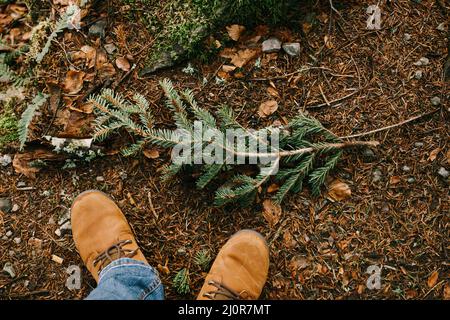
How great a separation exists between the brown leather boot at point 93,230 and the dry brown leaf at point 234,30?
1498 millimetres

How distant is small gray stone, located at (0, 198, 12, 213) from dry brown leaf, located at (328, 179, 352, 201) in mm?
2358

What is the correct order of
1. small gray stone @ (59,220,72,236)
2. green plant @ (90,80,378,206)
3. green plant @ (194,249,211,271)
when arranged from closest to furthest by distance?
green plant @ (90,80,378,206), green plant @ (194,249,211,271), small gray stone @ (59,220,72,236)

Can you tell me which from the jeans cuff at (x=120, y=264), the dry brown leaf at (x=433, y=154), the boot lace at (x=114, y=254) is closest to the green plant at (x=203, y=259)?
the jeans cuff at (x=120, y=264)

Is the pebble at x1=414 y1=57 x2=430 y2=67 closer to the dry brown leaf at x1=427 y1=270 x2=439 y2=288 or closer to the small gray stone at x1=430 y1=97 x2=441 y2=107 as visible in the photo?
the small gray stone at x1=430 y1=97 x2=441 y2=107

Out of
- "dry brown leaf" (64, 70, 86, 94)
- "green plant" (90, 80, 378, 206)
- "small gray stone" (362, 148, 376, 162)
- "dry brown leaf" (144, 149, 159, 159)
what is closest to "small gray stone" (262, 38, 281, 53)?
"green plant" (90, 80, 378, 206)

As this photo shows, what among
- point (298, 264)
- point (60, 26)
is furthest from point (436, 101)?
point (60, 26)

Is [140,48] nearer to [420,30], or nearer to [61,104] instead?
[61,104]

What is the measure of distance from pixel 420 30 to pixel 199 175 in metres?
1.89

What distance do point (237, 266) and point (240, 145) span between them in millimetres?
878

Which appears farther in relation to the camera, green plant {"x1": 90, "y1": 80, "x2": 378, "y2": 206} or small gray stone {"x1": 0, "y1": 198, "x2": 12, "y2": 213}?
small gray stone {"x1": 0, "y1": 198, "x2": 12, "y2": 213}

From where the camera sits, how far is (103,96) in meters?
2.81

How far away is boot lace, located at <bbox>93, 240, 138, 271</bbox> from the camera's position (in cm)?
291
